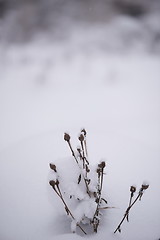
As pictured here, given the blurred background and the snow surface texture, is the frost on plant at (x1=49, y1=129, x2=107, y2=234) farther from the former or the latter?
the blurred background

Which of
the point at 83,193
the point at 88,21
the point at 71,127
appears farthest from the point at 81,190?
the point at 88,21

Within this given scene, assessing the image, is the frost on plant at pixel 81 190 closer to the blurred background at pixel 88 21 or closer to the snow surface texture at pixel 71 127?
the snow surface texture at pixel 71 127

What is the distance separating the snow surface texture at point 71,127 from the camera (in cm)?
96

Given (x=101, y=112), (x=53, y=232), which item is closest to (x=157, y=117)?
(x=101, y=112)

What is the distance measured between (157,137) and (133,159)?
240mm

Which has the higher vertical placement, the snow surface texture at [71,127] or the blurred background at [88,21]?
the blurred background at [88,21]

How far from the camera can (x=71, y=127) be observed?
4.90 feet

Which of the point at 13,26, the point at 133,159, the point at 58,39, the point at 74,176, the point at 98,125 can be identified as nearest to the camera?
the point at 74,176

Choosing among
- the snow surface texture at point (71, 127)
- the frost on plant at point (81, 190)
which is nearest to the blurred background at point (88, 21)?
the snow surface texture at point (71, 127)

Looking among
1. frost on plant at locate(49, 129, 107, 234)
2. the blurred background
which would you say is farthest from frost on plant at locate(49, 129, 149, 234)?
the blurred background

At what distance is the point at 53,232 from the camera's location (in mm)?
896

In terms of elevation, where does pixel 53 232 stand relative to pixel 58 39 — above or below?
below

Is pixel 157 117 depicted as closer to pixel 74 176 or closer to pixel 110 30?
pixel 74 176

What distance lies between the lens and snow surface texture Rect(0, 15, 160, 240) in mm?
958
